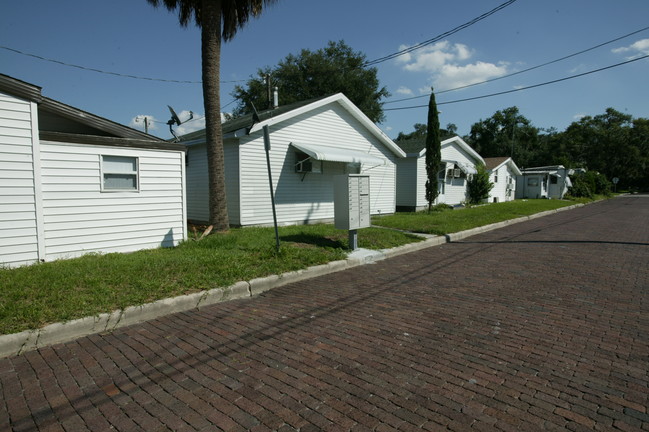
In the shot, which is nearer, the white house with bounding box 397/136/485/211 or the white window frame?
the white window frame

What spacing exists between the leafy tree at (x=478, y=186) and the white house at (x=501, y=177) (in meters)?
4.81

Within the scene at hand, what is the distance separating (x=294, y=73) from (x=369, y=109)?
8.76m

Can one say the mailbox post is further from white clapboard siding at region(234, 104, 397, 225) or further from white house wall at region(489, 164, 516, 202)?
white house wall at region(489, 164, 516, 202)

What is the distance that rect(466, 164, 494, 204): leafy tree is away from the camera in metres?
26.1

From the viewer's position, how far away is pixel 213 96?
403 inches

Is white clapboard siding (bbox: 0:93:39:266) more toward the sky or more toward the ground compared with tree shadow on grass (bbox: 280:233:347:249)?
more toward the sky

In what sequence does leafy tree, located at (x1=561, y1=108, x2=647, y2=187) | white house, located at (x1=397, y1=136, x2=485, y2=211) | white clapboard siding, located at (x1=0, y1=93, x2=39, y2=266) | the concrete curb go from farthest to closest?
leafy tree, located at (x1=561, y1=108, x2=647, y2=187)
white house, located at (x1=397, y1=136, x2=485, y2=211)
white clapboard siding, located at (x1=0, y1=93, x2=39, y2=266)
the concrete curb

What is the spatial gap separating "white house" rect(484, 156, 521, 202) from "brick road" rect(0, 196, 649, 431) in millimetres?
27302

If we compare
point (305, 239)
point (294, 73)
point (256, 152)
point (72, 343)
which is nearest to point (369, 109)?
point (294, 73)

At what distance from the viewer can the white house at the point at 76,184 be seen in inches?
274

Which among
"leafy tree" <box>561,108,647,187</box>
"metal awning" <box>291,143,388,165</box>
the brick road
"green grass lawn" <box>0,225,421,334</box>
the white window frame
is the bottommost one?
the brick road

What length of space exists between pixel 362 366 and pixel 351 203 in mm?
5535

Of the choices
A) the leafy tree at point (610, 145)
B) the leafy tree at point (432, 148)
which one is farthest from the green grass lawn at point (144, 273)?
the leafy tree at point (610, 145)

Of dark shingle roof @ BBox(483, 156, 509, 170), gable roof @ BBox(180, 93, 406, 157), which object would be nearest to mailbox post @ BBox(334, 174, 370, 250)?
gable roof @ BBox(180, 93, 406, 157)
